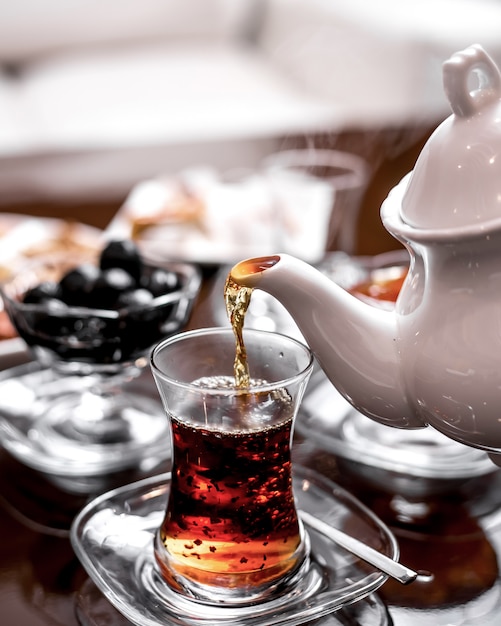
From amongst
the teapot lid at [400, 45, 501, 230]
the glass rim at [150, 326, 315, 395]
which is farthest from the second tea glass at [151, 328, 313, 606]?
the teapot lid at [400, 45, 501, 230]

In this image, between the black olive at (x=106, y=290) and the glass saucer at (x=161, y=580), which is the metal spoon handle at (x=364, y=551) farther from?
the black olive at (x=106, y=290)

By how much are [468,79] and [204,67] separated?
6.58ft

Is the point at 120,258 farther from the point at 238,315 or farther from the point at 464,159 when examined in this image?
the point at 464,159

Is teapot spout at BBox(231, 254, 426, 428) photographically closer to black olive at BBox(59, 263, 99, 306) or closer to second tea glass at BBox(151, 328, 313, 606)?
second tea glass at BBox(151, 328, 313, 606)

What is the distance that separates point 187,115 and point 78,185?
2.69 ft

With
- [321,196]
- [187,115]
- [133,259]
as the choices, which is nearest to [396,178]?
[321,196]

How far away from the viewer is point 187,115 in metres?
2.23

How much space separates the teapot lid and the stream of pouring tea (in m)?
0.11

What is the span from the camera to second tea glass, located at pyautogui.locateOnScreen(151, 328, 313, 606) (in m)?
0.54

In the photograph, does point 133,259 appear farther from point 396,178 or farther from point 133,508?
point 396,178

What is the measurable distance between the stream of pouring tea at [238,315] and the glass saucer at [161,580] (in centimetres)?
13

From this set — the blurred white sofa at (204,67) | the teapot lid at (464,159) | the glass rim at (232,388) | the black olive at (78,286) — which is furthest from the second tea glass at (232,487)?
the blurred white sofa at (204,67)

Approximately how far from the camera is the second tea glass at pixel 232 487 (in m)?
0.54

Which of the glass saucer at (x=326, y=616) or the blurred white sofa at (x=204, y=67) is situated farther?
the blurred white sofa at (x=204, y=67)
